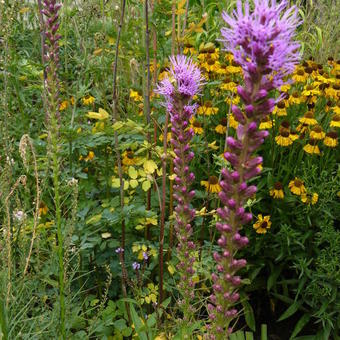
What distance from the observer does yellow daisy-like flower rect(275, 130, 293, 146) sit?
3086 mm

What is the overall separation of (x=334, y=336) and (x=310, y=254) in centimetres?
49

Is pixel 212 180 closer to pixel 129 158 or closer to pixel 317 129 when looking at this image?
pixel 129 158

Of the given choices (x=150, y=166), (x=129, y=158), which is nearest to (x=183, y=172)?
(x=150, y=166)

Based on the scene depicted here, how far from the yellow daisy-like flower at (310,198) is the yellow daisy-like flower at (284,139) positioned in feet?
1.10

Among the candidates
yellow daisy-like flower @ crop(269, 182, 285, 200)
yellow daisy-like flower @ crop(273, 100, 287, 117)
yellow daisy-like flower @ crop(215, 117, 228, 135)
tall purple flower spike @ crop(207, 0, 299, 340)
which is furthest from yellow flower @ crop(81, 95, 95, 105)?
tall purple flower spike @ crop(207, 0, 299, 340)

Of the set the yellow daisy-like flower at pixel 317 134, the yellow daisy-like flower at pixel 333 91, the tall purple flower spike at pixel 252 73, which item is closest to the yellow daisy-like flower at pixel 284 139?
the yellow daisy-like flower at pixel 317 134

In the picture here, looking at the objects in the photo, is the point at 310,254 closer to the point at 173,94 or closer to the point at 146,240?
the point at 146,240

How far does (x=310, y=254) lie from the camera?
121 inches

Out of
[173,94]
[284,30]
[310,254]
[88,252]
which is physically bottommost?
[310,254]

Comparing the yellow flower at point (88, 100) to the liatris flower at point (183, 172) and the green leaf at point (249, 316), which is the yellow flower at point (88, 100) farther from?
the liatris flower at point (183, 172)

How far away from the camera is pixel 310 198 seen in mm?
2953

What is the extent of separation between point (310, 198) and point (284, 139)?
40 cm

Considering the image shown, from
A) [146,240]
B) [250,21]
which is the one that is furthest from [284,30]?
[146,240]

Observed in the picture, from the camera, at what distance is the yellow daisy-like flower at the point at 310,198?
291 cm
